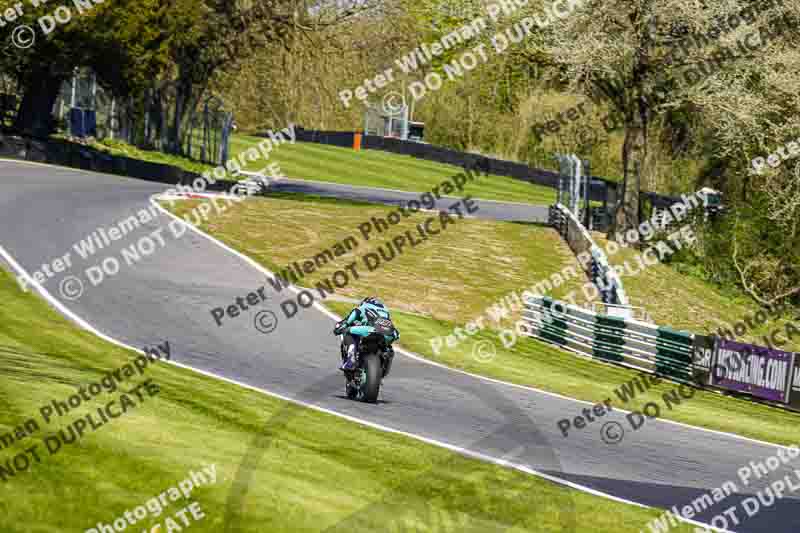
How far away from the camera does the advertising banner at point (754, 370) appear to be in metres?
20.1

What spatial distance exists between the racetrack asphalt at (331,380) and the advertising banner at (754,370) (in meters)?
5.01

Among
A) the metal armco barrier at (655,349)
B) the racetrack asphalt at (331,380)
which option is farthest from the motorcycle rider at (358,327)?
the metal armco barrier at (655,349)

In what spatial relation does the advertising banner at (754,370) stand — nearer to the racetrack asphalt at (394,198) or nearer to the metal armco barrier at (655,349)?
the metal armco barrier at (655,349)

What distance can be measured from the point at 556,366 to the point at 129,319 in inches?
313

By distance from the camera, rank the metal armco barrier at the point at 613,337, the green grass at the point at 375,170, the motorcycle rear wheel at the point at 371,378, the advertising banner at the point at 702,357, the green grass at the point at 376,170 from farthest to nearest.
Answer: the green grass at the point at 376,170 → the green grass at the point at 375,170 → the metal armco barrier at the point at 613,337 → the advertising banner at the point at 702,357 → the motorcycle rear wheel at the point at 371,378

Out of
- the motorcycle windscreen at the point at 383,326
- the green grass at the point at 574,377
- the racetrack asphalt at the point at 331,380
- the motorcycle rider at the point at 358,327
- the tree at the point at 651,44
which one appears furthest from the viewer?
the tree at the point at 651,44

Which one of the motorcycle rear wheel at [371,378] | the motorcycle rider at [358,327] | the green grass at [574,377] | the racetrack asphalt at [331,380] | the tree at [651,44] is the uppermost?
the tree at [651,44]

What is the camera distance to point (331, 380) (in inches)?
630

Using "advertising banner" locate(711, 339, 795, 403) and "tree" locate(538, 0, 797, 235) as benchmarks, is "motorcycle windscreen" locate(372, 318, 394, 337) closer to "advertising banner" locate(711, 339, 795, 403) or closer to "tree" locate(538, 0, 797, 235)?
"advertising banner" locate(711, 339, 795, 403)

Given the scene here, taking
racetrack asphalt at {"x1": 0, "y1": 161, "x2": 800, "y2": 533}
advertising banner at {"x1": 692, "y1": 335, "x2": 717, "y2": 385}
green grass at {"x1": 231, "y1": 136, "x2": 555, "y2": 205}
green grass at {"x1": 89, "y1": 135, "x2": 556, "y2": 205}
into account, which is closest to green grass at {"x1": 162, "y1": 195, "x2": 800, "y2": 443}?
advertising banner at {"x1": 692, "y1": 335, "x2": 717, "y2": 385}

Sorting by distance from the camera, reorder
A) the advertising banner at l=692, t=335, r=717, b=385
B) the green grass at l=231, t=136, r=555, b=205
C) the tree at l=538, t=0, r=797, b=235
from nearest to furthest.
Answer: the advertising banner at l=692, t=335, r=717, b=385 → the tree at l=538, t=0, r=797, b=235 → the green grass at l=231, t=136, r=555, b=205

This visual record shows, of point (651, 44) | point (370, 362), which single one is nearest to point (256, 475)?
point (370, 362)

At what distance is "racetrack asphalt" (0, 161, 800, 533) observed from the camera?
1206cm

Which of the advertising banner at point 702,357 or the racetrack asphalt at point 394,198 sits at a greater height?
the racetrack asphalt at point 394,198
